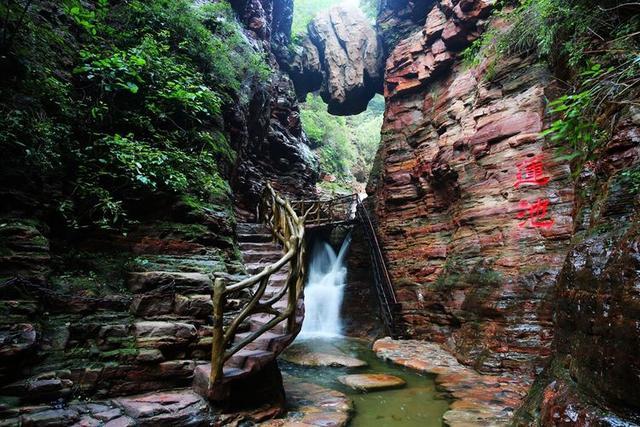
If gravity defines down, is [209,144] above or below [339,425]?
above

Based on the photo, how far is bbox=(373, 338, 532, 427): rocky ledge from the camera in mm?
4148

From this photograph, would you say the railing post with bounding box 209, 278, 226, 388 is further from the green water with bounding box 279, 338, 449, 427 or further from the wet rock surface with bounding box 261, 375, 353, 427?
the green water with bounding box 279, 338, 449, 427

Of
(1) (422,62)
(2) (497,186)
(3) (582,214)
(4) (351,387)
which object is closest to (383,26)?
(1) (422,62)

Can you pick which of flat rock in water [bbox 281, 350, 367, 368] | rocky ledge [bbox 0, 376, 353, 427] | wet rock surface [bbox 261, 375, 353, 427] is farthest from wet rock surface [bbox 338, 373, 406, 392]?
rocky ledge [bbox 0, 376, 353, 427]

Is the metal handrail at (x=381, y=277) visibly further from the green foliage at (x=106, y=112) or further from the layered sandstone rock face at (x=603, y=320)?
the layered sandstone rock face at (x=603, y=320)

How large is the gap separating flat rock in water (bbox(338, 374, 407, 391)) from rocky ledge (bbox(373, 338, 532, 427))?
71cm

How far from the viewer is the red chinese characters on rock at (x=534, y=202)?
6.84 meters

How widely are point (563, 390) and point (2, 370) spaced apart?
4359mm

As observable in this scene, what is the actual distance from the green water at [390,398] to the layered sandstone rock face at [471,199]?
60.8 inches

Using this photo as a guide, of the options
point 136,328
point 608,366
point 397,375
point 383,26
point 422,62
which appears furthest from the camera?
point 383,26

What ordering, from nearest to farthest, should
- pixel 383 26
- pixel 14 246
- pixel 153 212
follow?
pixel 14 246 → pixel 153 212 → pixel 383 26

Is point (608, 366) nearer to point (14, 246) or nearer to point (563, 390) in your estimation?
point (563, 390)

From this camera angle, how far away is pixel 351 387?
5383 mm

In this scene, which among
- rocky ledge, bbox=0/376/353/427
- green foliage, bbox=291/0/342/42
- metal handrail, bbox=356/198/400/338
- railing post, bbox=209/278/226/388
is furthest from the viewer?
green foliage, bbox=291/0/342/42
